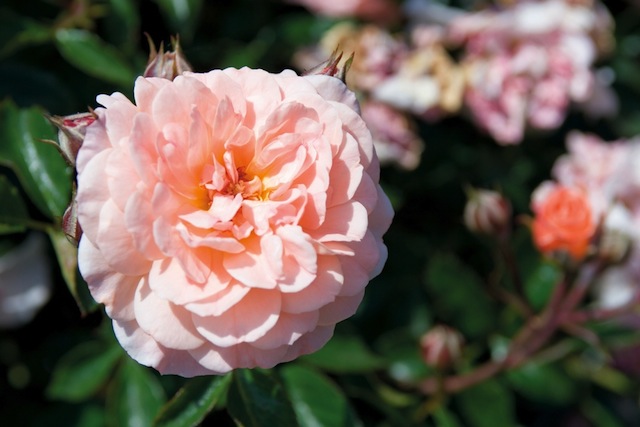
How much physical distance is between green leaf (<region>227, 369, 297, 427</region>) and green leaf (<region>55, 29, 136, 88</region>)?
44 centimetres

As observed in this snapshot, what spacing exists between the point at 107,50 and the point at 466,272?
594 millimetres

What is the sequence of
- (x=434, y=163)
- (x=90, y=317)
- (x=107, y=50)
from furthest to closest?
(x=434, y=163)
(x=90, y=317)
(x=107, y=50)

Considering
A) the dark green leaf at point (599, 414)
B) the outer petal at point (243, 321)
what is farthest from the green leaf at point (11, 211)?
the dark green leaf at point (599, 414)

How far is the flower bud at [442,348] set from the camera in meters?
1.04

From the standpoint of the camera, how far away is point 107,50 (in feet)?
3.24

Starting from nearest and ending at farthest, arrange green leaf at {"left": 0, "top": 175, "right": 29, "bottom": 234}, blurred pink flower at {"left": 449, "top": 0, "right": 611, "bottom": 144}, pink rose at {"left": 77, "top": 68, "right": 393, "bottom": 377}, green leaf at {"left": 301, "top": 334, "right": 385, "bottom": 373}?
pink rose at {"left": 77, "top": 68, "right": 393, "bottom": 377}
green leaf at {"left": 0, "top": 175, "right": 29, "bottom": 234}
green leaf at {"left": 301, "top": 334, "right": 385, "bottom": 373}
blurred pink flower at {"left": 449, "top": 0, "right": 611, "bottom": 144}

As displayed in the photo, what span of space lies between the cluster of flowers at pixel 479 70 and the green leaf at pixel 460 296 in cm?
19

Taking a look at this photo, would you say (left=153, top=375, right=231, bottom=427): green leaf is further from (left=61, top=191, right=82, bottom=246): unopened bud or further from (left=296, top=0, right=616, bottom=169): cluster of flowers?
(left=296, top=0, right=616, bottom=169): cluster of flowers

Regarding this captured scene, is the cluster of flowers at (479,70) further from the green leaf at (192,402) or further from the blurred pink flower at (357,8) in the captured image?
the green leaf at (192,402)

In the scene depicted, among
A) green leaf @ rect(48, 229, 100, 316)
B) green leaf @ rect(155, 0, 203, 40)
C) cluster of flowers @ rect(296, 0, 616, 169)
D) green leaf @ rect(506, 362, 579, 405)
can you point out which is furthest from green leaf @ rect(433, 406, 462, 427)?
green leaf @ rect(155, 0, 203, 40)

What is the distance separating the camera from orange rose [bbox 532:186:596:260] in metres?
0.96

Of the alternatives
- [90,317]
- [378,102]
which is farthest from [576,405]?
[90,317]

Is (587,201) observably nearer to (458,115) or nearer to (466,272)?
(466,272)

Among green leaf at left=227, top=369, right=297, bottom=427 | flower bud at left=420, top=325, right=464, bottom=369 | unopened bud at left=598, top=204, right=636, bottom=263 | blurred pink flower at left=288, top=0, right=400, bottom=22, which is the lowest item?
flower bud at left=420, top=325, right=464, bottom=369
